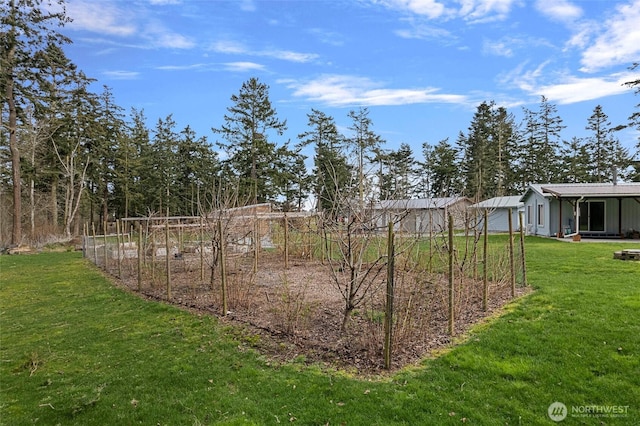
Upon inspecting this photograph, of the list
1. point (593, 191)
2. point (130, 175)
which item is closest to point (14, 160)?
point (130, 175)

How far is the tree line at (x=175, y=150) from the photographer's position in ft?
62.3

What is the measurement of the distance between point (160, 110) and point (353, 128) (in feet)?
53.5

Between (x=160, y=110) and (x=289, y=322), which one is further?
(x=160, y=110)

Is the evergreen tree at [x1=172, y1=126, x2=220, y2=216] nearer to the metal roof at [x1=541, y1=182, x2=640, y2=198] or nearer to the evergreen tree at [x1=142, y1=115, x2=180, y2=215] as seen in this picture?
the evergreen tree at [x1=142, y1=115, x2=180, y2=215]

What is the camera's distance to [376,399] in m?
3.11

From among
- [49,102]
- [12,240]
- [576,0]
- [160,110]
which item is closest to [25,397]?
[576,0]

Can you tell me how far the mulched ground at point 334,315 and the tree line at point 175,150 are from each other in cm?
1242

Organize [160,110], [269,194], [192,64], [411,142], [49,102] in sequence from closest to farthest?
1. [192,64]
2. [49,102]
3. [269,194]
4. [160,110]
5. [411,142]

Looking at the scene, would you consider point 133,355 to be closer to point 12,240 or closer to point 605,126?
point 12,240

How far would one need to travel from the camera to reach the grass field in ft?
9.70

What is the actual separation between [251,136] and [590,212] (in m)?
21.5

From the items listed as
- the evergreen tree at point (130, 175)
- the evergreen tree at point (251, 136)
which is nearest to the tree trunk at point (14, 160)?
the evergreen tree at point (130, 175)

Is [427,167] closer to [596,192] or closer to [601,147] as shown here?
[601,147]

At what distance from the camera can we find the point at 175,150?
102 ft
